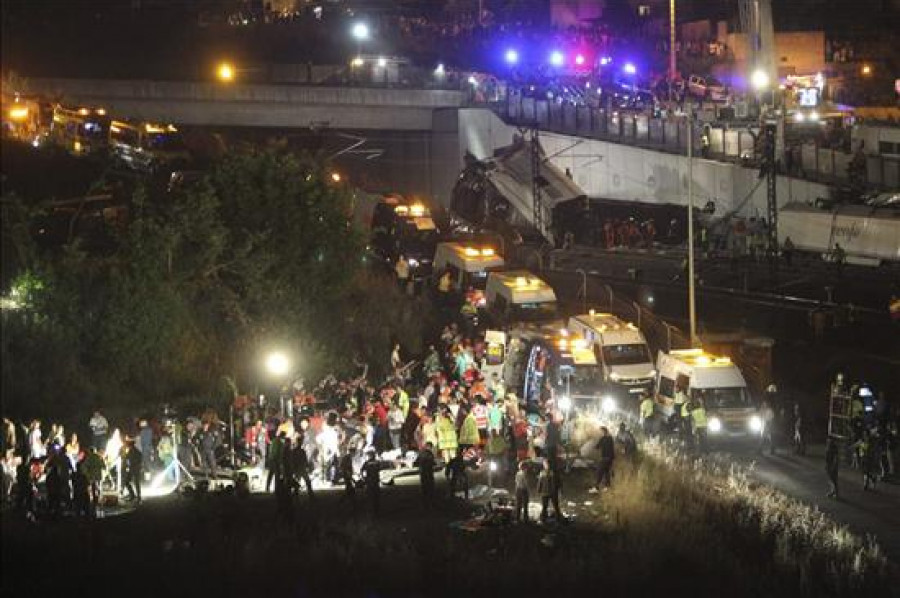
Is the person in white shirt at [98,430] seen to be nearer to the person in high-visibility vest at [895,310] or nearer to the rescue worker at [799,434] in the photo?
the rescue worker at [799,434]

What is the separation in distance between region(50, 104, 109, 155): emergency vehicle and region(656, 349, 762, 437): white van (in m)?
25.1

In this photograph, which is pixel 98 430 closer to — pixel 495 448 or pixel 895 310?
pixel 495 448

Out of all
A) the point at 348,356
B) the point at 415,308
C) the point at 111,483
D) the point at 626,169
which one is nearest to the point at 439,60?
the point at 626,169

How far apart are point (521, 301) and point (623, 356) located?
6137 mm

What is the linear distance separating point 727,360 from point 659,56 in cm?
5895

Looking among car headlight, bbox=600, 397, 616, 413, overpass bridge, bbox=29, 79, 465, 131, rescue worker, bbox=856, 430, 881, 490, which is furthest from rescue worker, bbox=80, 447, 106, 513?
overpass bridge, bbox=29, 79, 465, 131

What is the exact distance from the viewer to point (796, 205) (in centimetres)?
5184

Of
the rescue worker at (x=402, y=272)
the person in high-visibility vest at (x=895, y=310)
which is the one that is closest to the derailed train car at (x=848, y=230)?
the person in high-visibility vest at (x=895, y=310)

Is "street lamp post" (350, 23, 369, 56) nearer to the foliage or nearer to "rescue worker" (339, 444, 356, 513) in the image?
the foliage

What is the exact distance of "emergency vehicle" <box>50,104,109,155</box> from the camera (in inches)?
1778

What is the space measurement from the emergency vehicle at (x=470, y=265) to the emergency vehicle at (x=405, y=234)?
105 inches

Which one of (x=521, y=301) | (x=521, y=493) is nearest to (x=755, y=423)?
(x=521, y=493)

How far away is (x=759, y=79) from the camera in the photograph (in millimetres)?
57094

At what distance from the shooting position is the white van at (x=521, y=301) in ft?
127
